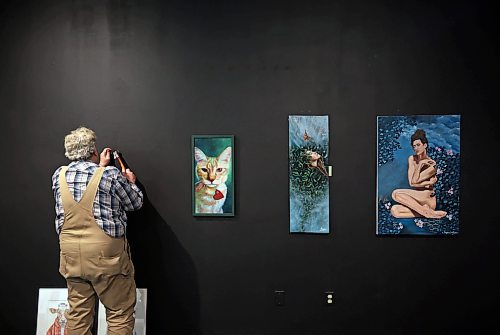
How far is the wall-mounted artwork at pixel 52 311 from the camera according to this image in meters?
3.21

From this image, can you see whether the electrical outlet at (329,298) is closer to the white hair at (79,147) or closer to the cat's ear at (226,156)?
the cat's ear at (226,156)

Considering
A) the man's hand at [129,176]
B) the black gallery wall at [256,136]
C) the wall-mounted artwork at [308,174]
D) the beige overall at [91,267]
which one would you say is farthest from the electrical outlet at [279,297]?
the man's hand at [129,176]

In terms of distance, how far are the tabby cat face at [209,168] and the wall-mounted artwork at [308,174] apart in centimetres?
48

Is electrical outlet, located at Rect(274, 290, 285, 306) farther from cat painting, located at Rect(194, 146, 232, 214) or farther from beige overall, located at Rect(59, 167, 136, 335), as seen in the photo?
beige overall, located at Rect(59, 167, 136, 335)

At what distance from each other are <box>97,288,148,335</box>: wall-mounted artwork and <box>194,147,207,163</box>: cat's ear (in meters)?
0.99

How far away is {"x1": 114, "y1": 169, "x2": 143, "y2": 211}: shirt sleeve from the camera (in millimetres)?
2804

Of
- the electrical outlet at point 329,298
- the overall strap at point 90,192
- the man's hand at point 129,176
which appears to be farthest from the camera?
the electrical outlet at point 329,298

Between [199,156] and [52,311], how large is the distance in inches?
59.9

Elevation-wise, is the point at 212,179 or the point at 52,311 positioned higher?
the point at 212,179

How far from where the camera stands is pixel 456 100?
121 inches

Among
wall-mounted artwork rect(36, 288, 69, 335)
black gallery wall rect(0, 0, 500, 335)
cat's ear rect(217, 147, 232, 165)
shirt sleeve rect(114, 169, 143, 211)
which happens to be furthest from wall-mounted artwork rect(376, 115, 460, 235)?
wall-mounted artwork rect(36, 288, 69, 335)

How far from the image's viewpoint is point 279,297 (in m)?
3.16

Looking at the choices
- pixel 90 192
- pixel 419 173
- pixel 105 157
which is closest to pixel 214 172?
pixel 105 157

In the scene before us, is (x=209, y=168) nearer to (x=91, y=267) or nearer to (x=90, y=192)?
(x=90, y=192)
